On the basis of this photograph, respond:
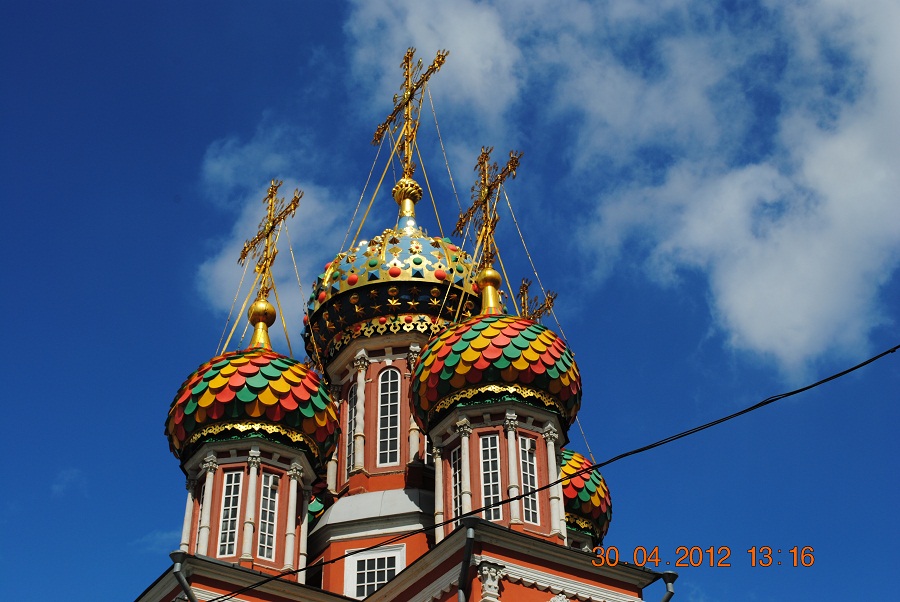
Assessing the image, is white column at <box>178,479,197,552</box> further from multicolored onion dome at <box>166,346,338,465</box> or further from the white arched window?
the white arched window

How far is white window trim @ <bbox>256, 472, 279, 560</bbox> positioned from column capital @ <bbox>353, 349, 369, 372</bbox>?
4.21 meters

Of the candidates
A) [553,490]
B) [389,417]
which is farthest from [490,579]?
[389,417]

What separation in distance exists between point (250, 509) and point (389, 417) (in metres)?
4.41

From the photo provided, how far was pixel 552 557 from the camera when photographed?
17109 mm

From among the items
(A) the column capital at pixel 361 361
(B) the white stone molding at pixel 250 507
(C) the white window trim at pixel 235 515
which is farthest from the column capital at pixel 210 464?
(A) the column capital at pixel 361 361

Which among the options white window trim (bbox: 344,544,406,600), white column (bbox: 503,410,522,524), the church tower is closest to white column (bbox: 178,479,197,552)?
the church tower

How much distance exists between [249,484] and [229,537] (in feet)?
2.73

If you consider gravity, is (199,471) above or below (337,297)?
below

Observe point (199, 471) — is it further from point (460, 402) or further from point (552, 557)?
point (552, 557)

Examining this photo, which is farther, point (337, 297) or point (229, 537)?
point (337, 297)

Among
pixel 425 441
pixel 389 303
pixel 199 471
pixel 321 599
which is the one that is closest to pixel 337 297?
pixel 389 303

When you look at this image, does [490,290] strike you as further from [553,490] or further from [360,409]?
[553,490]

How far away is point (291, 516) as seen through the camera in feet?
64.4

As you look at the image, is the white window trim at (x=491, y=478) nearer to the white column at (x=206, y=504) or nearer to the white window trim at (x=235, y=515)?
the white window trim at (x=235, y=515)
